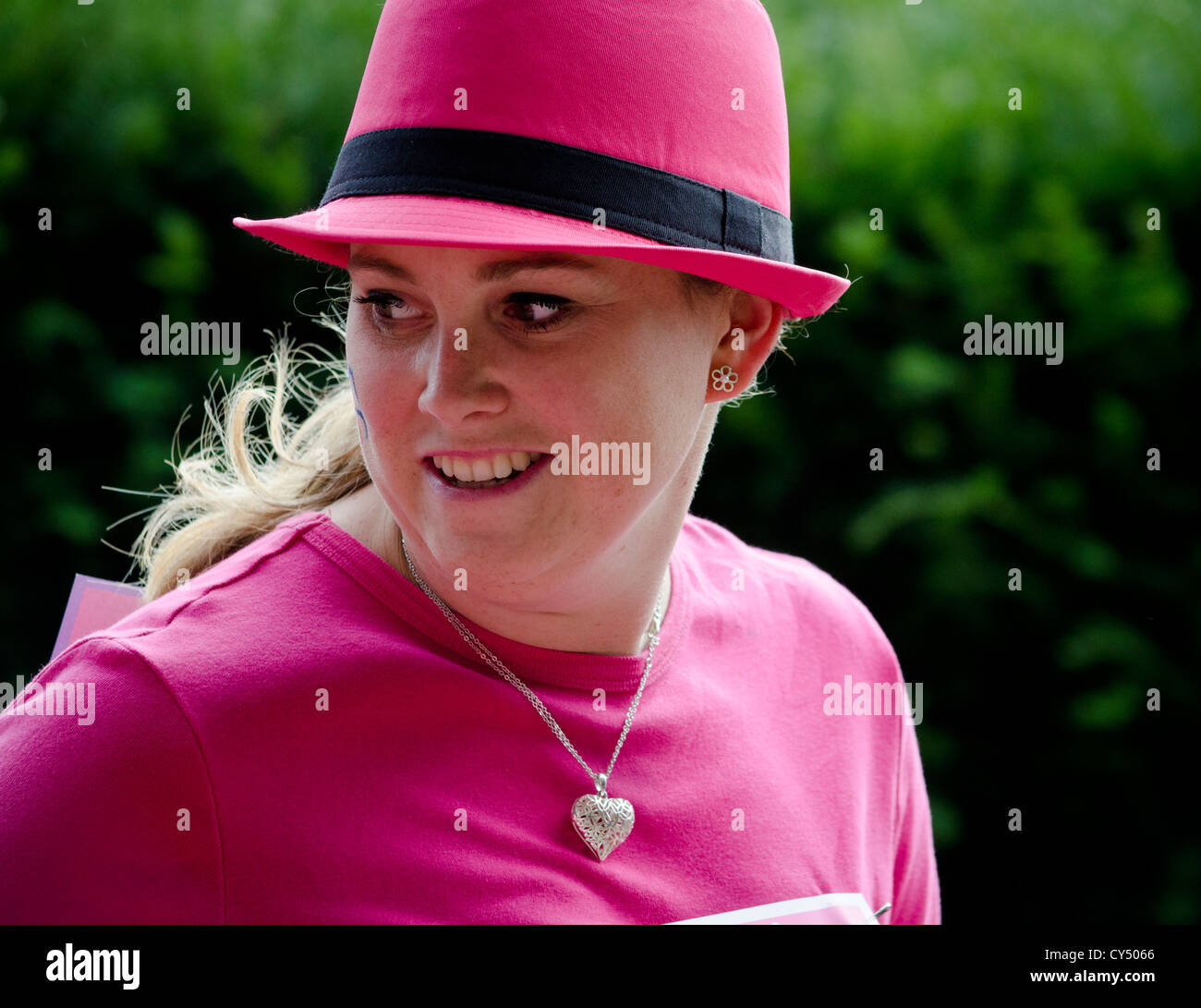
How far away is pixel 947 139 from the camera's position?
390 cm

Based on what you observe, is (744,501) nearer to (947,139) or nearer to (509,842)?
(947,139)

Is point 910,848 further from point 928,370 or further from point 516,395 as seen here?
point 928,370

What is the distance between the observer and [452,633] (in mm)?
1739

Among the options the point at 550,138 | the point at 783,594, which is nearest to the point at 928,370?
the point at 783,594

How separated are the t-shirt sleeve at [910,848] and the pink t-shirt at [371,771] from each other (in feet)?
0.58

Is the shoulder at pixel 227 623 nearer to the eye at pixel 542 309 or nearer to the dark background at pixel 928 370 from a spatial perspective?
the eye at pixel 542 309

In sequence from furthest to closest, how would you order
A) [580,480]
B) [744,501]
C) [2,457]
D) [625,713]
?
[744,501] < [2,457] < [625,713] < [580,480]

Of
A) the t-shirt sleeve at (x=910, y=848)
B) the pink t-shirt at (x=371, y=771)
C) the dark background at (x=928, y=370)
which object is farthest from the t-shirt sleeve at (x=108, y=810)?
the dark background at (x=928, y=370)

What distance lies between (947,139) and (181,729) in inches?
124

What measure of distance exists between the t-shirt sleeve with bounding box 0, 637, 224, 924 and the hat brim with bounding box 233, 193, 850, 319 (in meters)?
0.58

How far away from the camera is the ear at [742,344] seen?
1.83 meters

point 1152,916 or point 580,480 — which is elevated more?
point 580,480

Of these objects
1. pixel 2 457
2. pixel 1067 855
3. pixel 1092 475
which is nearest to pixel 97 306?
pixel 2 457

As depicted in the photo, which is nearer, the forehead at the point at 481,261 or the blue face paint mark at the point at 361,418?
the forehead at the point at 481,261
